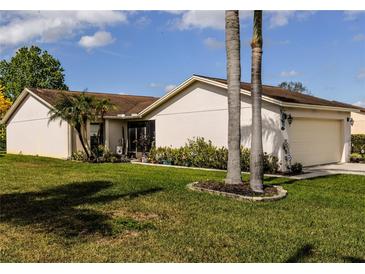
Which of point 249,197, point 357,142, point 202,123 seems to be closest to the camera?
point 249,197

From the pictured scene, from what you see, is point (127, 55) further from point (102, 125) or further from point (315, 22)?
point (315, 22)

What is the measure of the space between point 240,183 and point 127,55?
436 inches

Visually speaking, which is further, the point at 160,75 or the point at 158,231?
the point at 160,75

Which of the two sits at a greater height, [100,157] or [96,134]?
[96,134]

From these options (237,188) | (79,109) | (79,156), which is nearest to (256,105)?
(237,188)

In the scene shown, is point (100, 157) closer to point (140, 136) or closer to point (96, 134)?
point (96, 134)

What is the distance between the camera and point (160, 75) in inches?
838

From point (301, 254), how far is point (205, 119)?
43.2ft

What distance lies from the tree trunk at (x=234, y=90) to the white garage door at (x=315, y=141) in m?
6.15

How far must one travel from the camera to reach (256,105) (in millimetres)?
10312

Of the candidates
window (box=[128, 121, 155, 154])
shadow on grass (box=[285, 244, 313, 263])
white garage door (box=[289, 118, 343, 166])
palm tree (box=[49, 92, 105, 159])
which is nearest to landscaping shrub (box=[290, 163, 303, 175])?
white garage door (box=[289, 118, 343, 166])

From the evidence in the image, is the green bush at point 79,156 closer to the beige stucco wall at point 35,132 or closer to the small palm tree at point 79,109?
the small palm tree at point 79,109

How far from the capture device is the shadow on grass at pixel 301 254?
5.00 m
